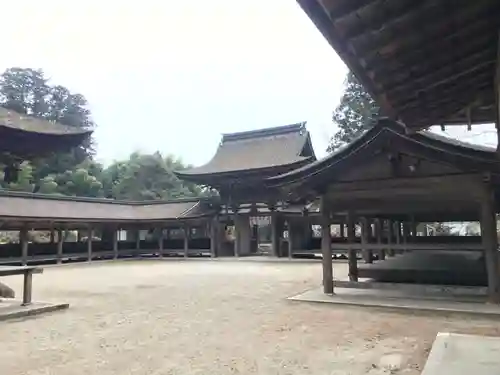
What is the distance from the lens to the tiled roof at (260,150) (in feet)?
89.0

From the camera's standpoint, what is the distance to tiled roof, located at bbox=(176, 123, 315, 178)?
27.1 metres

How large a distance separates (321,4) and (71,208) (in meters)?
24.4

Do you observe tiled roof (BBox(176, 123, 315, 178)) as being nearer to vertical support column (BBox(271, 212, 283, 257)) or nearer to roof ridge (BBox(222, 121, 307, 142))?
roof ridge (BBox(222, 121, 307, 142))

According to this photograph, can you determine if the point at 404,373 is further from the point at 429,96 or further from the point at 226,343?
the point at 429,96

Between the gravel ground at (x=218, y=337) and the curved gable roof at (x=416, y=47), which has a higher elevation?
the curved gable roof at (x=416, y=47)

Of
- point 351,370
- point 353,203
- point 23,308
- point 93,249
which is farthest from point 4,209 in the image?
point 351,370

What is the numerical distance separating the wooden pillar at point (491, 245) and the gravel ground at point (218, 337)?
4.64ft

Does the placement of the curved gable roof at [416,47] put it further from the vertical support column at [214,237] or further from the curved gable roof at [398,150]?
the vertical support column at [214,237]

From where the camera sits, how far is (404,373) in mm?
4336

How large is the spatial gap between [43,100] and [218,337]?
1976 inches

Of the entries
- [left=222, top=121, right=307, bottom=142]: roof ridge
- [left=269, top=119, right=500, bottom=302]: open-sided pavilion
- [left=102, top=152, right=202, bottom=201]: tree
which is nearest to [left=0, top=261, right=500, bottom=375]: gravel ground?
[left=269, top=119, right=500, bottom=302]: open-sided pavilion

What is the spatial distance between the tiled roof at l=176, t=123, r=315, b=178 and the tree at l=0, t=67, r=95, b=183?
20426 mm

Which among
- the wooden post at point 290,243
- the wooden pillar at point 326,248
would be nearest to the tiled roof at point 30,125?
the wooden pillar at point 326,248

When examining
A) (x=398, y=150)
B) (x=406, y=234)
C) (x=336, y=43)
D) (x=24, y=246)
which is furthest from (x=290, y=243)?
(x=336, y=43)
